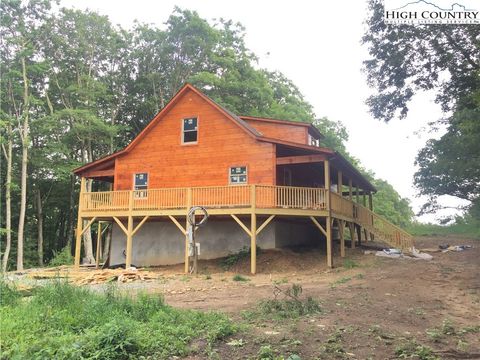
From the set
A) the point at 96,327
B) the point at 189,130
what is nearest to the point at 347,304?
the point at 96,327

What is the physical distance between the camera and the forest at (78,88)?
28500 mm

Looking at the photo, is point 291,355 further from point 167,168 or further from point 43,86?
point 43,86

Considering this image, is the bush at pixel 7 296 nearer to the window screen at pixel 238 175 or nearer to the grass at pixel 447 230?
the window screen at pixel 238 175

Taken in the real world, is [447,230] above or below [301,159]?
below

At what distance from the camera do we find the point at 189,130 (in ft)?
69.3

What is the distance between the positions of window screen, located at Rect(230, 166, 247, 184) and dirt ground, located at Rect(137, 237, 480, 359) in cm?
362

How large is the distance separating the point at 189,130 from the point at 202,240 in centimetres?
561

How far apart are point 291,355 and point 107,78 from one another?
112 feet

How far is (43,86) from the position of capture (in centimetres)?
3272

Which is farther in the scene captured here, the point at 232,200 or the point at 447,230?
the point at 447,230

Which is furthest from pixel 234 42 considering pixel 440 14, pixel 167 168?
pixel 440 14

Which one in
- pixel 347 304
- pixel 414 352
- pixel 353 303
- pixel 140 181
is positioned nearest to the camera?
pixel 414 352

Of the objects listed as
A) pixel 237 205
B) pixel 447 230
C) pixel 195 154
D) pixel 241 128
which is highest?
pixel 241 128

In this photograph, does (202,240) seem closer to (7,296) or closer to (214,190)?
(214,190)
